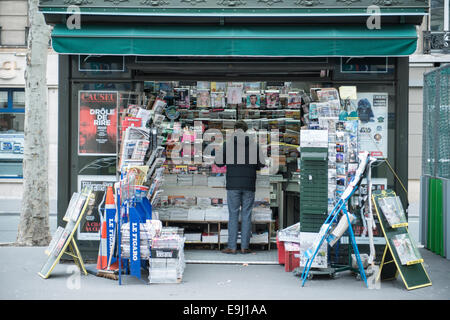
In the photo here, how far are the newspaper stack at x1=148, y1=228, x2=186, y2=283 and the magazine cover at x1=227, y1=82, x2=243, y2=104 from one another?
10.4 ft

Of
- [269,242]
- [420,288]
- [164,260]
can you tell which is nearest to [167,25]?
[164,260]

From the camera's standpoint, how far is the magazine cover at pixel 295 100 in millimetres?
8570

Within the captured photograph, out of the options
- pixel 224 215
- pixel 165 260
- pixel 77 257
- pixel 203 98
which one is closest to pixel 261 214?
pixel 224 215

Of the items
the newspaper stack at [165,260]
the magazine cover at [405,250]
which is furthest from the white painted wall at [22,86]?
the magazine cover at [405,250]

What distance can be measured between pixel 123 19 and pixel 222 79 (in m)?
1.55

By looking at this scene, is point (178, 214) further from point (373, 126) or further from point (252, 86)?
point (373, 126)

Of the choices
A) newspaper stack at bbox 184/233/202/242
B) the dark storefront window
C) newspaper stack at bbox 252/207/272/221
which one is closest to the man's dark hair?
newspaper stack at bbox 252/207/272/221

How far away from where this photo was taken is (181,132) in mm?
8594

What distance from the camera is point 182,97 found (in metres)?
8.80

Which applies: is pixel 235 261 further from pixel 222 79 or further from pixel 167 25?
pixel 167 25

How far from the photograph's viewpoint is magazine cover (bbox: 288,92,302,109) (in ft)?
28.1

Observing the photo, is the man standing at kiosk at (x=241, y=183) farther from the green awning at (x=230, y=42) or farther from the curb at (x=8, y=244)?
the curb at (x=8, y=244)

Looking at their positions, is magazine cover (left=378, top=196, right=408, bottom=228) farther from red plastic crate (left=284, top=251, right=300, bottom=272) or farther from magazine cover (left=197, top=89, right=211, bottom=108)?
magazine cover (left=197, top=89, right=211, bottom=108)

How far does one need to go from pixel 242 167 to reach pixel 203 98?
1617 mm
